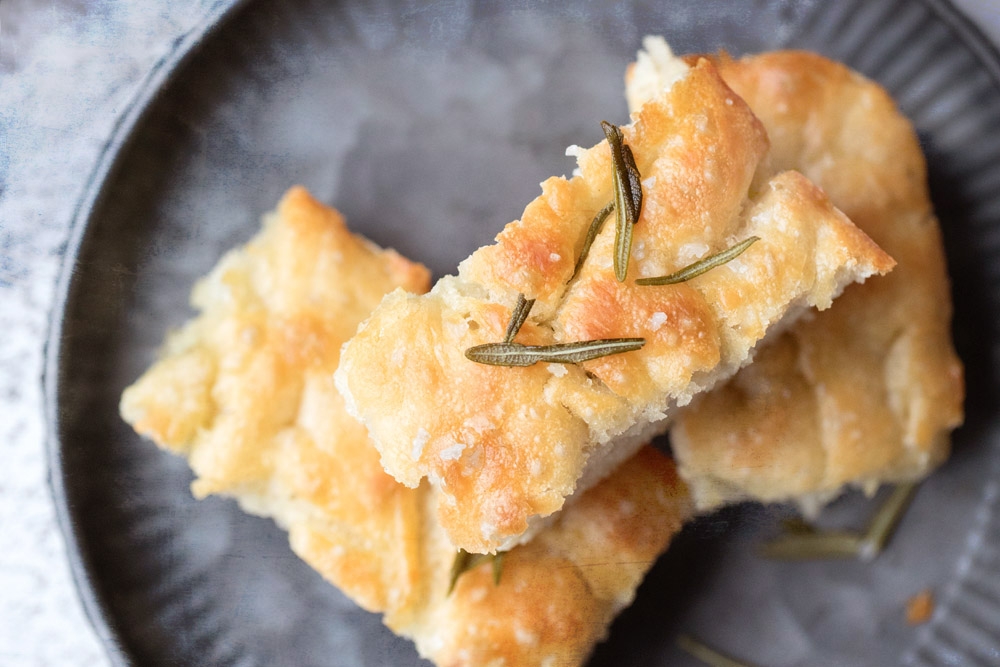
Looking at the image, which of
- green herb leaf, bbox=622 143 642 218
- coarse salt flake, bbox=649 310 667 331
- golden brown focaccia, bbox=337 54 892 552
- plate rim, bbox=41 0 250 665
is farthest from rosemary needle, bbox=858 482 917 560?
plate rim, bbox=41 0 250 665

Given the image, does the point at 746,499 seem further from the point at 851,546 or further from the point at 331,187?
the point at 331,187

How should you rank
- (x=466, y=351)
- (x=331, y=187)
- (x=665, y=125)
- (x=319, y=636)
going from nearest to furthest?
(x=466, y=351), (x=665, y=125), (x=319, y=636), (x=331, y=187)

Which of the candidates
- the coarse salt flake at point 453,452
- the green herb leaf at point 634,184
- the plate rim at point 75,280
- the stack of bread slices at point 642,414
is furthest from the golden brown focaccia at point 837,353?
the plate rim at point 75,280

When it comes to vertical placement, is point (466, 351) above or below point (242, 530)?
above

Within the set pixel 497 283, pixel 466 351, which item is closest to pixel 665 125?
pixel 497 283

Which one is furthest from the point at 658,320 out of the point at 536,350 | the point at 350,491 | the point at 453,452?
the point at 350,491

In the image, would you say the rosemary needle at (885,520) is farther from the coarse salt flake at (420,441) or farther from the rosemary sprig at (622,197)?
the coarse salt flake at (420,441)

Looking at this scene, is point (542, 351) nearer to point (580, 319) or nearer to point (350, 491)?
point (580, 319)
